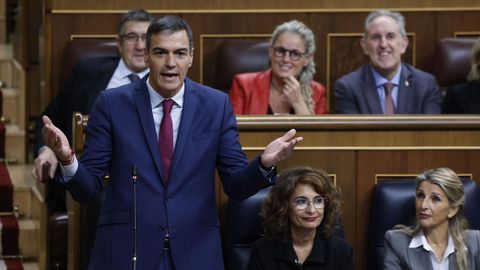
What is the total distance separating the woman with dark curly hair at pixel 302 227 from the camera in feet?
9.55

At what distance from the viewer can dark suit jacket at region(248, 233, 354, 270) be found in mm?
2900

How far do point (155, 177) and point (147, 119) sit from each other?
123mm

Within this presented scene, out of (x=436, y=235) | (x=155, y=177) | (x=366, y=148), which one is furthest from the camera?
(x=366, y=148)

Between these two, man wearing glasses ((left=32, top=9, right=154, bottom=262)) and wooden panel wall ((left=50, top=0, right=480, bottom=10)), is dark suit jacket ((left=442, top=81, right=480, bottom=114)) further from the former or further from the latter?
man wearing glasses ((left=32, top=9, right=154, bottom=262))

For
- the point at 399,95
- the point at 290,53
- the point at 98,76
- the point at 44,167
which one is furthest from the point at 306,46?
the point at 44,167

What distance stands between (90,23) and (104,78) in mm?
587

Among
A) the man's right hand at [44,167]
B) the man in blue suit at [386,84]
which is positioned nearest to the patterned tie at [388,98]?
the man in blue suit at [386,84]

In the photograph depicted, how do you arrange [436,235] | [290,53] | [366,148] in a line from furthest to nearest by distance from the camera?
[290,53] < [366,148] < [436,235]

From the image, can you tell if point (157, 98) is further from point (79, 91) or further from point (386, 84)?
point (386, 84)

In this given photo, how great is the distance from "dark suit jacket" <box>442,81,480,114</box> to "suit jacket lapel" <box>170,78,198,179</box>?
1510mm

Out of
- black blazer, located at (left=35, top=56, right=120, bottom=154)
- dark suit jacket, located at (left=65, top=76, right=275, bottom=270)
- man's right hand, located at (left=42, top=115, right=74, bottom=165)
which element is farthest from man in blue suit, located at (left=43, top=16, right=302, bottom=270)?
black blazer, located at (left=35, top=56, right=120, bottom=154)

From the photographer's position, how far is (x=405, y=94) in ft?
12.5

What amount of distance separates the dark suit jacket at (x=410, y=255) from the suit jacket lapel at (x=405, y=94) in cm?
85

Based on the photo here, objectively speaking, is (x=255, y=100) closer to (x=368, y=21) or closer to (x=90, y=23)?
(x=368, y=21)
